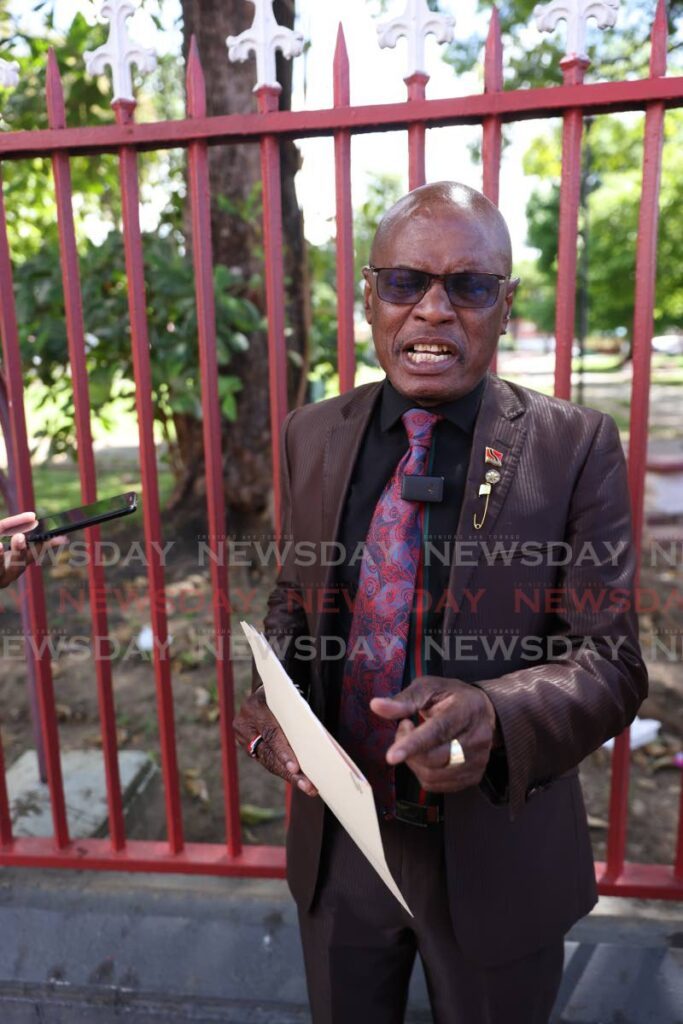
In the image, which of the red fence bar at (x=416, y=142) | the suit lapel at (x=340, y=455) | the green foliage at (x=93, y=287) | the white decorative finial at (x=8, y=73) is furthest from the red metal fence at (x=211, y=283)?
the green foliage at (x=93, y=287)

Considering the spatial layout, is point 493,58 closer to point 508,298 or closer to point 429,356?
point 508,298

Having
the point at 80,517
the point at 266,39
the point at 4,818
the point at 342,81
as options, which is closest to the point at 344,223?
the point at 342,81

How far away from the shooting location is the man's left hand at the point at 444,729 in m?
1.24

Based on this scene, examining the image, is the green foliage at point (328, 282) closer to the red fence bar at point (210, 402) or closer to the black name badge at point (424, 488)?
the red fence bar at point (210, 402)

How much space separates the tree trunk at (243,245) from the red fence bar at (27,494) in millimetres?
1781

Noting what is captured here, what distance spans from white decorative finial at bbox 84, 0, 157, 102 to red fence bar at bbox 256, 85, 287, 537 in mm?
310

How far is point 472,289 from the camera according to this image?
5.05ft

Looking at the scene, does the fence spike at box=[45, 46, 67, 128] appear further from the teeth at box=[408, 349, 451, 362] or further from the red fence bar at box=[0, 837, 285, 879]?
the red fence bar at box=[0, 837, 285, 879]

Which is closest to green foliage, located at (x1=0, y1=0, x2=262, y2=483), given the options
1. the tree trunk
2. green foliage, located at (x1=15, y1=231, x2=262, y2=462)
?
green foliage, located at (x1=15, y1=231, x2=262, y2=462)

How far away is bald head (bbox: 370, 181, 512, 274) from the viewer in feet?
4.99

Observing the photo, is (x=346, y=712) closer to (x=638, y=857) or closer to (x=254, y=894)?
(x=254, y=894)

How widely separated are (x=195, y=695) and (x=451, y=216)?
356 centimetres

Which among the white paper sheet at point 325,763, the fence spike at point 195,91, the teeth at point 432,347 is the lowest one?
the white paper sheet at point 325,763

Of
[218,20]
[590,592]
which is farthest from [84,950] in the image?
[218,20]
